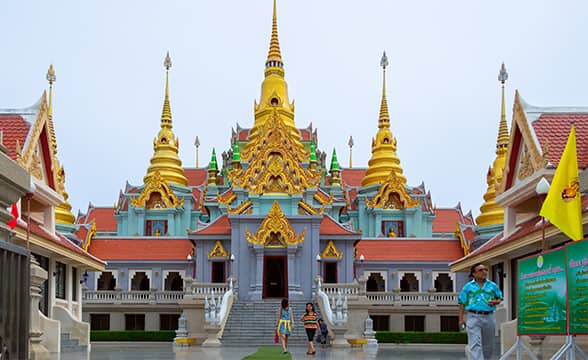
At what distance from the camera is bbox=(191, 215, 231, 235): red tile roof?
127 ft

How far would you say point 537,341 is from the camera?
16.8 metres

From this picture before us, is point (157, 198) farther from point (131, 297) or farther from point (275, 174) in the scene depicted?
point (275, 174)

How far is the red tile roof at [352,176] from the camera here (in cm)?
5966

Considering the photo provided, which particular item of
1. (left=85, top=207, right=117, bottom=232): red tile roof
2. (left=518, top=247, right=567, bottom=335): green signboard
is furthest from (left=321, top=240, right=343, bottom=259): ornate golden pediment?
(left=518, top=247, right=567, bottom=335): green signboard

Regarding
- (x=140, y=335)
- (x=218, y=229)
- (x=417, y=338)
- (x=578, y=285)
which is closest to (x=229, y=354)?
(x=578, y=285)

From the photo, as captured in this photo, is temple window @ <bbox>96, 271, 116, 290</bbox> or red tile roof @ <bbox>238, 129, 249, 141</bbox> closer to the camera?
temple window @ <bbox>96, 271, 116, 290</bbox>

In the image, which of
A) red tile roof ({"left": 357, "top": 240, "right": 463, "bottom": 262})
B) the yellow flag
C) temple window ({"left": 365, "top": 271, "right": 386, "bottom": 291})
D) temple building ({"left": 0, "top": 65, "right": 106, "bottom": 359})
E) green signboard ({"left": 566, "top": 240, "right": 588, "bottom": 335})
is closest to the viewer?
green signboard ({"left": 566, "top": 240, "right": 588, "bottom": 335})

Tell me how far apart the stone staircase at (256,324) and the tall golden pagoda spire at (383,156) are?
67.8ft

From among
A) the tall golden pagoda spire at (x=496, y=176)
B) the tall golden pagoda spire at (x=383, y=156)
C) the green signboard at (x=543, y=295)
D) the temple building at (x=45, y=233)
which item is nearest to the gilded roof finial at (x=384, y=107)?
the tall golden pagoda spire at (x=383, y=156)

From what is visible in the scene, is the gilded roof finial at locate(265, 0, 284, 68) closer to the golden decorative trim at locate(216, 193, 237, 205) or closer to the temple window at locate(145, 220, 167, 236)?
the temple window at locate(145, 220, 167, 236)

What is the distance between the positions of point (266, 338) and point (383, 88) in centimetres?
3082

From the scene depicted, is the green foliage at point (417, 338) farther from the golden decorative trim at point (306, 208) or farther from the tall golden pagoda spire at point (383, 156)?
the tall golden pagoda spire at point (383, 156)

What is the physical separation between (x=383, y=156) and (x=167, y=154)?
45.6 ft

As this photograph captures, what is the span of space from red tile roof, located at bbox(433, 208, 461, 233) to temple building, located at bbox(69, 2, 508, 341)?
9 centimetres
